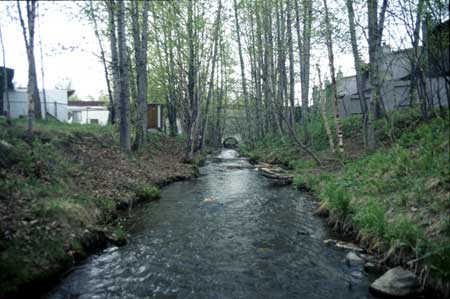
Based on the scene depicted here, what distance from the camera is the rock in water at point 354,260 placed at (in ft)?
18.0

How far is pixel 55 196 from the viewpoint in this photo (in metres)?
7.21

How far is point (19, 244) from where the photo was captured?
16.3 ft

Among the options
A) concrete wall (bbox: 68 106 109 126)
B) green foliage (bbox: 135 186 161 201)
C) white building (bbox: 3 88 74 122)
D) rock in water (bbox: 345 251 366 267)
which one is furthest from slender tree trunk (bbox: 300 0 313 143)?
concrete wall (bbox: 68 106 109 126)

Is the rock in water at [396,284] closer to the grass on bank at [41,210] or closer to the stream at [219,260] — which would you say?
the stream at [219,260]

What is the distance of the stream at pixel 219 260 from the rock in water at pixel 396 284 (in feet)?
0.70

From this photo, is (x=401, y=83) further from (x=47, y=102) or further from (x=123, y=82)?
(x=47, y=102)

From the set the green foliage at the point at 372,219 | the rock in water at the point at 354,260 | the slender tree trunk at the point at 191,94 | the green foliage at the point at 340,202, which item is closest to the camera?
the rock in water at the point at 354,260

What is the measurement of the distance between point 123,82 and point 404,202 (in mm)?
11053

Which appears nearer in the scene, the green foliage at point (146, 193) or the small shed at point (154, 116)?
the green foliage at point (146, 193)

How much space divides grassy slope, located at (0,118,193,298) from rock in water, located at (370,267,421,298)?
4507 millimetres

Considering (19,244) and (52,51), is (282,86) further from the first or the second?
(19,244)

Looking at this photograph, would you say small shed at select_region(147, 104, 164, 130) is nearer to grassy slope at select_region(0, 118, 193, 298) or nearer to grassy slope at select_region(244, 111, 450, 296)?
grassy slope at select_region(0, 118, 193, 298)

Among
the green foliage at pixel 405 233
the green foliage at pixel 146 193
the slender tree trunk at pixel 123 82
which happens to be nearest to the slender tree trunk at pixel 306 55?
the slender tree trunk at pixel 123 82

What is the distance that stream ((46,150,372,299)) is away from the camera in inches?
189
